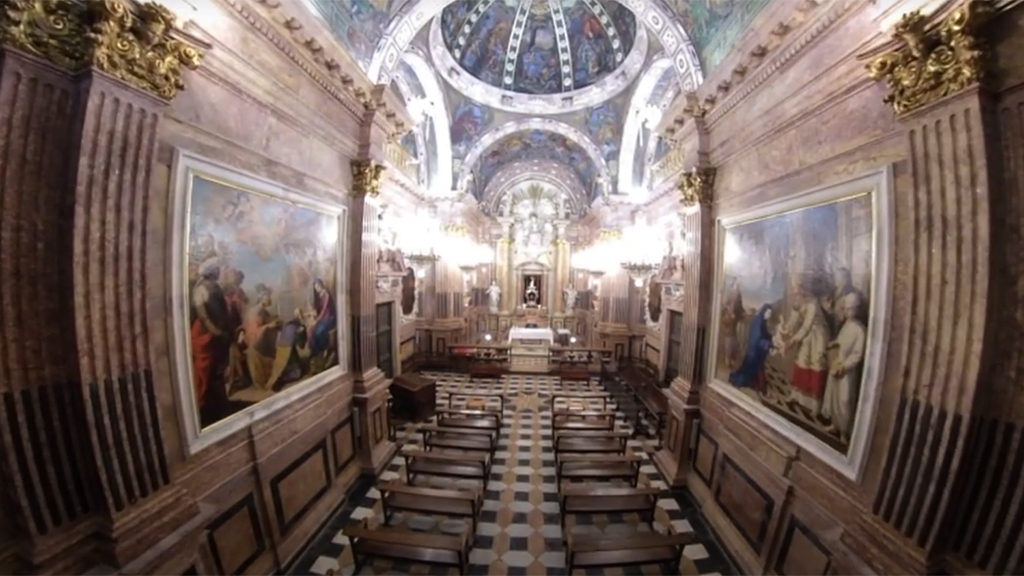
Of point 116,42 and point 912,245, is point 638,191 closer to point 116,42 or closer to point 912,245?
point 912,245

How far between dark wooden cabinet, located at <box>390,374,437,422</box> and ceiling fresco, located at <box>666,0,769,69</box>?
879cm

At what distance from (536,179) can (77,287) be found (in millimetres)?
20438

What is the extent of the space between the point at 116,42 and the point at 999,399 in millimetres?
6506

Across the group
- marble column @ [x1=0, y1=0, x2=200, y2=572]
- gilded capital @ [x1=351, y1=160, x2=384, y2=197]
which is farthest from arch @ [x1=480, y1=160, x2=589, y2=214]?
marble column @ [x1=0, y1=0, x2=200, y2=572]

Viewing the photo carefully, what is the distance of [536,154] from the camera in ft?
66.7

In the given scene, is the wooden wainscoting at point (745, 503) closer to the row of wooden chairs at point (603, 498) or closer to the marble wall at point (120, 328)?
the row of wooden chairs at point (603, 498)

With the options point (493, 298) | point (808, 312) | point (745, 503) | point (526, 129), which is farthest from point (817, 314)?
point (493, 298)

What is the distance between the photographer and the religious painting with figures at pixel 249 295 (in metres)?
3.92

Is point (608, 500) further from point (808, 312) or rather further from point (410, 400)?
point (410, 400)

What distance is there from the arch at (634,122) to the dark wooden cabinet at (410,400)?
417 inches

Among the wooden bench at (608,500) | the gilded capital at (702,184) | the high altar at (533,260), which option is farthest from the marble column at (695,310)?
the high altar at (533,260)

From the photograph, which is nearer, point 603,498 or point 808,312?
point 808,312

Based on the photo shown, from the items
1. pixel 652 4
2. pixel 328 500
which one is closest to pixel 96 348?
pixel 328 500

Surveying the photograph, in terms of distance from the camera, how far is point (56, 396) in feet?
9.27
